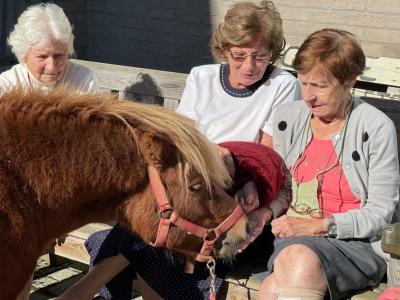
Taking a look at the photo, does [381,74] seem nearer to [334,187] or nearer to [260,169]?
[334,187]

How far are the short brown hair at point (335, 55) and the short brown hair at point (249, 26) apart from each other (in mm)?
410

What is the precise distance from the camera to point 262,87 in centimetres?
344

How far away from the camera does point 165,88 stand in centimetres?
403

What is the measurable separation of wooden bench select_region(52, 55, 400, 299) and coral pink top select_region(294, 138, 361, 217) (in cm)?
43

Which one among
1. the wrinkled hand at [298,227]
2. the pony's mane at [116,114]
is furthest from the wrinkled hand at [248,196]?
the pony's mane at [116,114]

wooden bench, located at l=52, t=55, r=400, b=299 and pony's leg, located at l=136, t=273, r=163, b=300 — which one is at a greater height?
wooden bench, located at l=52, t=55, r=400, b=299

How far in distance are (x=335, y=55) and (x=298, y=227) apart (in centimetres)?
71

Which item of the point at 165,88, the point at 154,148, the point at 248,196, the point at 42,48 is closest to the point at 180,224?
the point at 154,148

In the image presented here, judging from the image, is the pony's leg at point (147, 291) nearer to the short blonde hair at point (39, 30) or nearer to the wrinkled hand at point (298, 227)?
the wrinkled hand at point (298, 227)

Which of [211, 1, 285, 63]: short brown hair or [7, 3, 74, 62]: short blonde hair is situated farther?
[7, 3, 74, 62]: short blonde hair

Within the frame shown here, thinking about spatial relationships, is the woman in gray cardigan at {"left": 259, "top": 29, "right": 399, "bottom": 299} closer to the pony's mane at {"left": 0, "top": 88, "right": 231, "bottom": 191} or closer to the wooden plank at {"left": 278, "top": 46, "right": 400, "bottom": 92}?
the pony's mane at {"left": 0, "top": 88, "right": 231, "bottom": 191}

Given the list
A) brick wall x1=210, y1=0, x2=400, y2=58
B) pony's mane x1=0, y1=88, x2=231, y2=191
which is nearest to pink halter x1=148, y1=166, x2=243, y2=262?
pony's mane x1=0, y1=88, x2=231, y2=191

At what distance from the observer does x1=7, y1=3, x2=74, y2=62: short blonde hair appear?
3549 mm

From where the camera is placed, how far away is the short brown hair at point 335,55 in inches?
115
